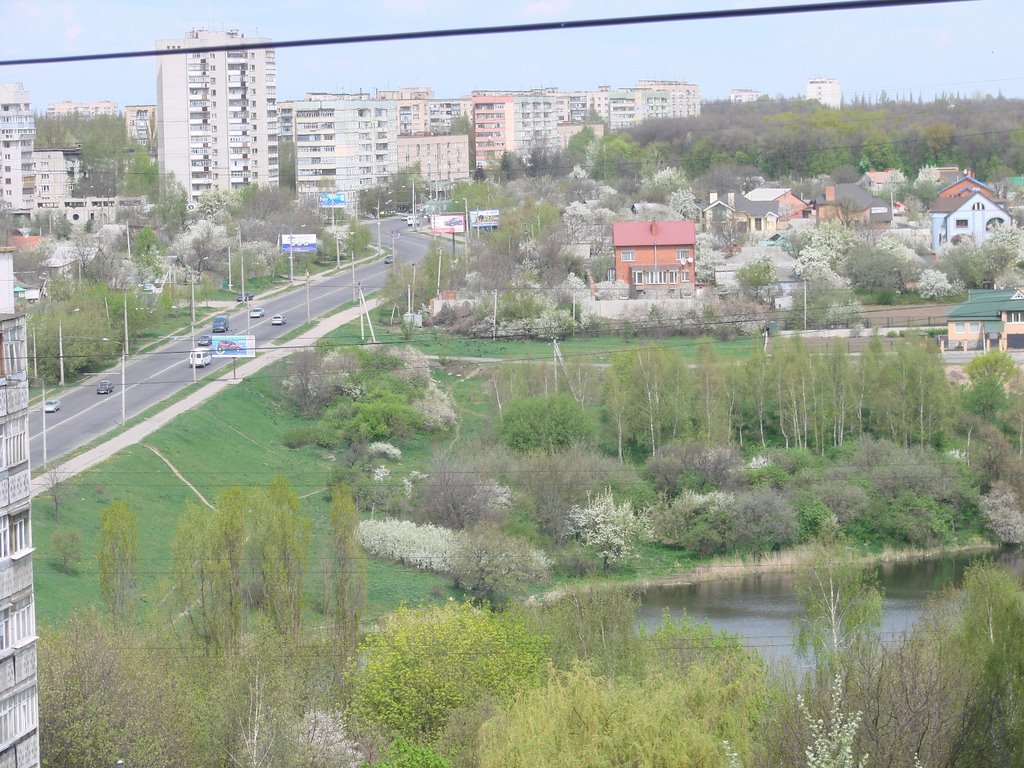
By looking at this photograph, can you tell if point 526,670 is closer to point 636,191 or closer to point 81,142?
point 636,191

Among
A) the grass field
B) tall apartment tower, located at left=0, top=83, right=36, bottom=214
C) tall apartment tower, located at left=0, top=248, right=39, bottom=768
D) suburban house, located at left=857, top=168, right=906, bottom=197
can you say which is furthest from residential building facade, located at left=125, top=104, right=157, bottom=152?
tall apartment tower, located at left=0, top=248, right=39, bottom=768

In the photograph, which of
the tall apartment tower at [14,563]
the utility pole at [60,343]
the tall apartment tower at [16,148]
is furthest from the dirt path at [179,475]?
the tall apartment tower at [16,148]

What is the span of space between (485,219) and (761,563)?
48.8ft

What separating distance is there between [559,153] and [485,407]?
67.2 ft

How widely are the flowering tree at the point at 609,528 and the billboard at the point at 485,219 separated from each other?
14044 millimetres

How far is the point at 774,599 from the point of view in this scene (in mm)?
12000

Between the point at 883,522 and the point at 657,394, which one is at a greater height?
the point at 657,394

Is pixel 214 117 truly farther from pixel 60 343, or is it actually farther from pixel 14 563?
pixel 14 563

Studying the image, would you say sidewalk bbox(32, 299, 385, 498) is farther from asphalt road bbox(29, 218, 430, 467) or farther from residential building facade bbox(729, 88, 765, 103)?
residential building facade bbox(729, 88, 765, 103)

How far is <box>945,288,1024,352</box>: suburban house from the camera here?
56.7 ft

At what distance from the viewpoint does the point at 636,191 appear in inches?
1214

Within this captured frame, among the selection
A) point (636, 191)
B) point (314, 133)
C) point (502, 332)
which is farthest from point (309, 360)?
point (314, 133)

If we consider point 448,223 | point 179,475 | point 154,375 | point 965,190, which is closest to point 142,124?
point 448,223

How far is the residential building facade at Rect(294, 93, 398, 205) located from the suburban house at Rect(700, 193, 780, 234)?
27.7 feet
